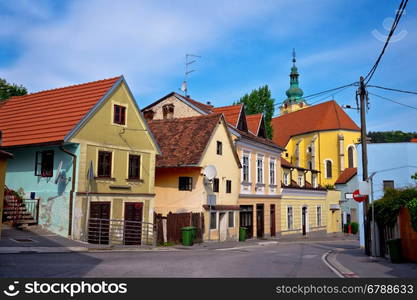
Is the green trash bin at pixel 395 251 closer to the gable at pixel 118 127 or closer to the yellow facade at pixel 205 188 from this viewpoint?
the yellow facade at pixel 205 188

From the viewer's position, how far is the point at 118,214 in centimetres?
2297

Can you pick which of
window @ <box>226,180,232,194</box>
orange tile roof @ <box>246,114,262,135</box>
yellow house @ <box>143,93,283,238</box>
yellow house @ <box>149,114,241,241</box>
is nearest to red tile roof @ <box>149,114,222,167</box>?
yellow house @ <box>149,114,241,241</box>

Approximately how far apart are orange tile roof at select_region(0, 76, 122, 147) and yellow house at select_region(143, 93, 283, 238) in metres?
11.1

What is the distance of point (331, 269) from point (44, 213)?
14431mm

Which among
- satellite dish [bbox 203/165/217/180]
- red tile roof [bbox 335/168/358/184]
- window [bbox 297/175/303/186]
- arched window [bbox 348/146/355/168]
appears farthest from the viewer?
arched window [bbox 348/146/355/168]

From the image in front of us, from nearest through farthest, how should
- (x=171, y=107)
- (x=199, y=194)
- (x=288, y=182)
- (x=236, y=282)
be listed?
1. (x=236, y=282)
2. (x=199, y=194)
3. (x=171, y=107)
4. (x=288, y=182)

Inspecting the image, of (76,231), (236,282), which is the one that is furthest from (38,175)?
(236,282)

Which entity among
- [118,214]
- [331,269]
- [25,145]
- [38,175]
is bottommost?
[331,269]

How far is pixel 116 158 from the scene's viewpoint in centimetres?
2338

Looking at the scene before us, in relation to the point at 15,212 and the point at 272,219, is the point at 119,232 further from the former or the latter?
the point at 272,219

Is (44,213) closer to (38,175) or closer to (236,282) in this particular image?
(38,175)

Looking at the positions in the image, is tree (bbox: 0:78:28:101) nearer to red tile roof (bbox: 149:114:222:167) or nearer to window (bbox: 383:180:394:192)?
red tile roof (bbox: 149:114:222:167)

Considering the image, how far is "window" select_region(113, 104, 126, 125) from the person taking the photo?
23.6 m

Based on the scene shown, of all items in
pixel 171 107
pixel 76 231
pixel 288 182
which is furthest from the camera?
pixel 288 182
